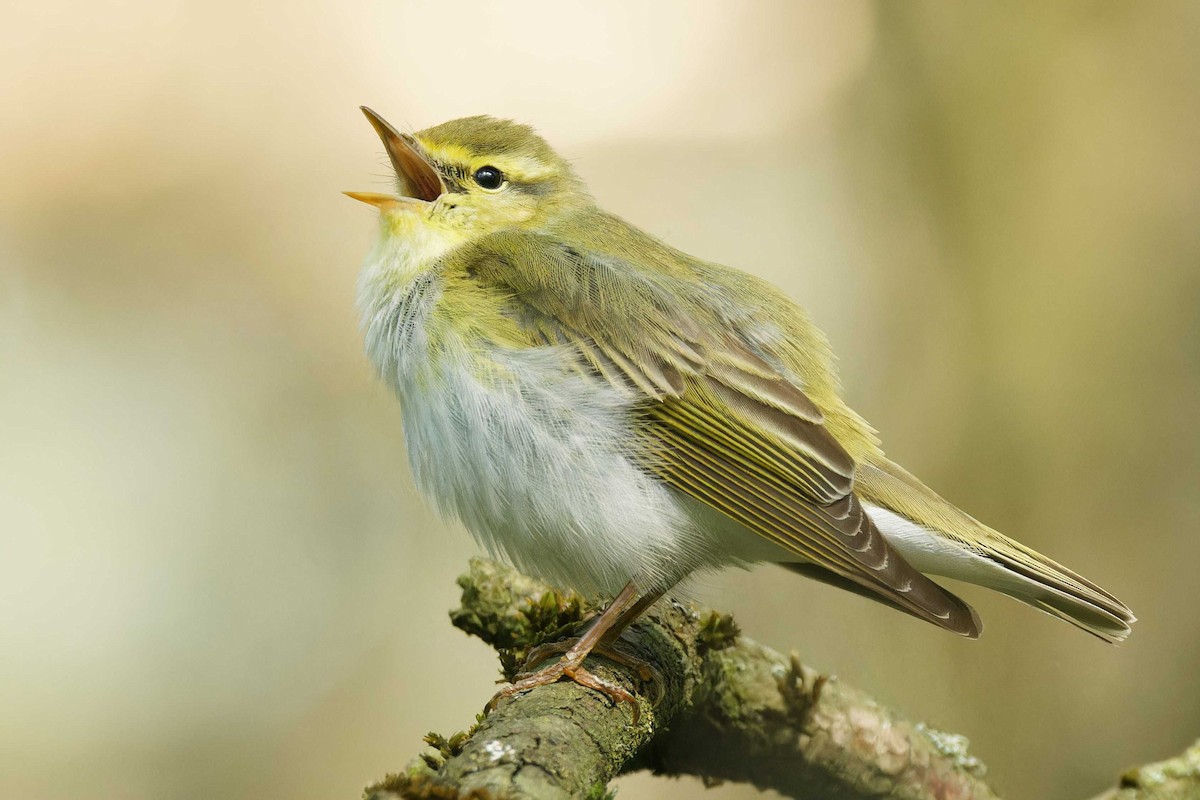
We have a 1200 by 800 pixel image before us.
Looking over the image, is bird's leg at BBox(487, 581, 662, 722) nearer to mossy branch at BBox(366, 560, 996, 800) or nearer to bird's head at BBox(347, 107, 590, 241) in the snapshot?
mossy branch at BBox(366, 560, 996, 800)

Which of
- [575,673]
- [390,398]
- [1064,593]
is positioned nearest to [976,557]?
[1064,593]

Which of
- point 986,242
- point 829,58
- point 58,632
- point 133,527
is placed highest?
point 829,58

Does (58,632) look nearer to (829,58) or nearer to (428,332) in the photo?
(428,332)

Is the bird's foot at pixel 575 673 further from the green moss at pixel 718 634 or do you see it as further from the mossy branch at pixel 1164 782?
the mossy branch at pixel 1164 782

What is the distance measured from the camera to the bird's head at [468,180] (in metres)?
3.25

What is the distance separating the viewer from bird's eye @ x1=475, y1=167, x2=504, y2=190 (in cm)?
338

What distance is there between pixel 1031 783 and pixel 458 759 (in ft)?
12.4

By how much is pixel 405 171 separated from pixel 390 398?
5.57 ft

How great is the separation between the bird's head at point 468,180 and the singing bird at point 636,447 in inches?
6.7

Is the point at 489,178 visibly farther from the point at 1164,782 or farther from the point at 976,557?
the point at 1164,782

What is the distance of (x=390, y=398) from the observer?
16.2 ft

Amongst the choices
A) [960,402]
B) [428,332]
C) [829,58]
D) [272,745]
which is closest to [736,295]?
[428,332]

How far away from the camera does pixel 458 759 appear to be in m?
1.83

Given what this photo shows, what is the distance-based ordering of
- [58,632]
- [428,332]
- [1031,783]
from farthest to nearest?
[58,632] < [1031,783] < [428,332]
